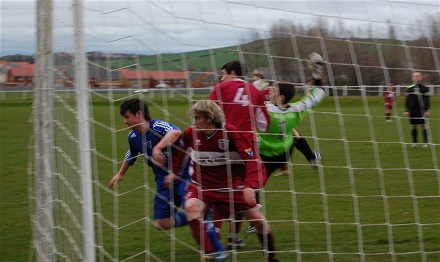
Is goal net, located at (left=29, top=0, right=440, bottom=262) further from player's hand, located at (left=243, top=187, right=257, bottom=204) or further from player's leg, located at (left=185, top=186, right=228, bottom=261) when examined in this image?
player's hand, located at (left=243, top=187, right=257, bottom=204)

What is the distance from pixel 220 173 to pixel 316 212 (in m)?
3.09

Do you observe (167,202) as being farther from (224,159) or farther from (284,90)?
(284,90)

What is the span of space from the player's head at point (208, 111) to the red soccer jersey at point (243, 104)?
179 mm

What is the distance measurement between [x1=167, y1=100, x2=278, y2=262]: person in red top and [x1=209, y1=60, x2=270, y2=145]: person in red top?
0.17 m

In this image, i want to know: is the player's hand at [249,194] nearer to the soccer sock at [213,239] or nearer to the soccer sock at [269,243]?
the soccer sock at [269,243]

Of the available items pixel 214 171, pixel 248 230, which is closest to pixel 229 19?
pixel 214 171

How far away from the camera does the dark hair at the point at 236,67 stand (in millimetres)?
5156

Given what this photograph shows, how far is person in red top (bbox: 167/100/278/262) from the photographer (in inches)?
211

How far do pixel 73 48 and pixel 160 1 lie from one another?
630mm

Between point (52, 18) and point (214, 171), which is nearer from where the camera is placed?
point (52, 18)

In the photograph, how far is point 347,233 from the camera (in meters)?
7.23

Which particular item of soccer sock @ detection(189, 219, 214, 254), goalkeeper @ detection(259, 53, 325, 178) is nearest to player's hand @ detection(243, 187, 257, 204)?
soccer sock @ detection(189, 219, 214, 254)

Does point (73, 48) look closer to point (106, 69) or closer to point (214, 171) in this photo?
point (106, 69)

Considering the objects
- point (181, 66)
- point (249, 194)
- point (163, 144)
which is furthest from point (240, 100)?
point (181, 66)
